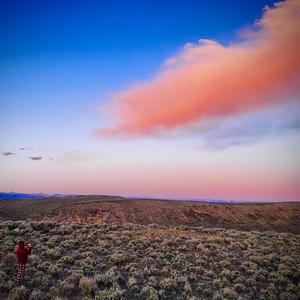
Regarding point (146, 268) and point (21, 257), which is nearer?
point (21, 257)

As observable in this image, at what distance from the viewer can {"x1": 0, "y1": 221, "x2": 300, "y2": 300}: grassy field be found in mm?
10086

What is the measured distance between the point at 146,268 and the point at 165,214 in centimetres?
3016

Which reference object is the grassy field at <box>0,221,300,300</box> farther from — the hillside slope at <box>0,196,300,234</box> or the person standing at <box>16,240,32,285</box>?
the hillside slope at <box>0,196,300,234</box>

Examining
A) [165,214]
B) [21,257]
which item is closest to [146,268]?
[21,257]

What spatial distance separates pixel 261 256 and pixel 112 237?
1038 centimetres

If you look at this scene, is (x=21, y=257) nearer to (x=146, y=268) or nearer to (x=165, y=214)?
(x=146, y=268)

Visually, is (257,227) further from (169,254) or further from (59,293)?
(59,293)

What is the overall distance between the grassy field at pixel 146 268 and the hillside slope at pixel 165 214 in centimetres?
1710

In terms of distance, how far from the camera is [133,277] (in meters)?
11.6

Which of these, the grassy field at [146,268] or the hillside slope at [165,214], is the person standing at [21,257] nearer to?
the grassy field at [146,268]

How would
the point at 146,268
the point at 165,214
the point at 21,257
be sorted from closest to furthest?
the point at 21,257, the point at 146,268, the point at 165,214

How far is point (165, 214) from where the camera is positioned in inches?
1657

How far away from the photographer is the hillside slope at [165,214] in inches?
1404

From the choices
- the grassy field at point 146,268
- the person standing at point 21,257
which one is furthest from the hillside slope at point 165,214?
the person standing at point 21,257
